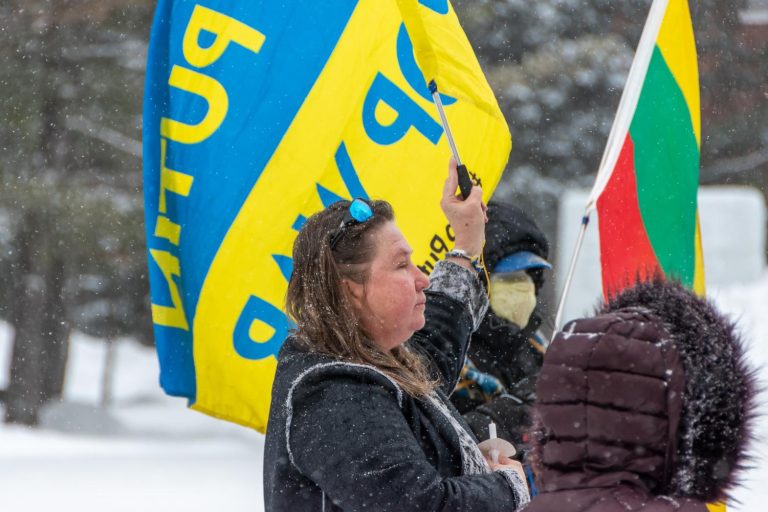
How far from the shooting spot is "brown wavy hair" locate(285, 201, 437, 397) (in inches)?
90.5

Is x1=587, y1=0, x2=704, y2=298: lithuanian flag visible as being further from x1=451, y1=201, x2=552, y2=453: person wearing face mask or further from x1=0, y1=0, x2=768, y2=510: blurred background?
x1=0, y1=0, x2=768, y2=510: blurred background

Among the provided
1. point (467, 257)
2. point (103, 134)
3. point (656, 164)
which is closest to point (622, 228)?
point (656, 164)

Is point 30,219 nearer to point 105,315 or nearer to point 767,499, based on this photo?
point 105,315

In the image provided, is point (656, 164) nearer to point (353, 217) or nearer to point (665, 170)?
point (665, 170)

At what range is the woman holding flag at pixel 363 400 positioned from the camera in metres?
2.10

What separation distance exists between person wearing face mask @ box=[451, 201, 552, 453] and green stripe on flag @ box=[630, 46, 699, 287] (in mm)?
402

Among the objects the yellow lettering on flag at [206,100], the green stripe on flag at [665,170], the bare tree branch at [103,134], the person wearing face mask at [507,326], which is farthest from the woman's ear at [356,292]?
the bare tree branch at [103,134]

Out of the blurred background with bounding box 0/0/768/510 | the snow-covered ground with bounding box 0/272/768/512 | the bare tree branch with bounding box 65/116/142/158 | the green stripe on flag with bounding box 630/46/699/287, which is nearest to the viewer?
the green stripe on flag with bounding box 630/46/699/287

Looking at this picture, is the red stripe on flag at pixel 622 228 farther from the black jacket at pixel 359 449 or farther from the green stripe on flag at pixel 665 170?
the black jacket at pixel 359 449

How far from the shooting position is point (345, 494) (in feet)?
6.89

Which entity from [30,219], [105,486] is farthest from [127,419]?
[105,486]

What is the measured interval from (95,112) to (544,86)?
6689 millimetres

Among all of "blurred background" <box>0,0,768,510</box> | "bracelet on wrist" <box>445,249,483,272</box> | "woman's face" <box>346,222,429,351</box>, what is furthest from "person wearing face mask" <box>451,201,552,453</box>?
"blurred background" <box>0,0,768,510</box>

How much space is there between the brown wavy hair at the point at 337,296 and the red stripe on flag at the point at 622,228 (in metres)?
1.43
